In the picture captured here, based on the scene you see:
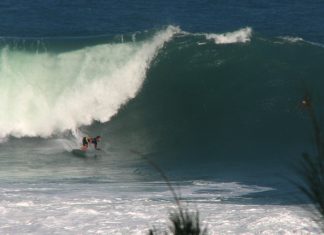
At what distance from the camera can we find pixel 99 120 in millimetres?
24734

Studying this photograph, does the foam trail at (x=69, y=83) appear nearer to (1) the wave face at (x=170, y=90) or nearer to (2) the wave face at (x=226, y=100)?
(1) the wave face at (x=170, y=90)

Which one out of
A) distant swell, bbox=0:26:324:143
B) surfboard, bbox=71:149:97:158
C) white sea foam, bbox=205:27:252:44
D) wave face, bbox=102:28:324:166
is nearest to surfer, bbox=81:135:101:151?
surfboard, bbox=71:149:97:158

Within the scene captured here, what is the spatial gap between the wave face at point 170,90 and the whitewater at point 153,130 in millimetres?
30

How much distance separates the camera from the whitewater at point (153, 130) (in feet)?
47.8

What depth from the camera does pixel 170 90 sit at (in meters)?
25.3

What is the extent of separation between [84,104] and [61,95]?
97 centimetres

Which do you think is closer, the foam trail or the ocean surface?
the ocean surface

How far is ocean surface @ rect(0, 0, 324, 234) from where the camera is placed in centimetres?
1534

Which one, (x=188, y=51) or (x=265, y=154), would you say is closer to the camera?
(x=265, y=154)

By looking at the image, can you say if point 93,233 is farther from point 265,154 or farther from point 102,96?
point 102,96

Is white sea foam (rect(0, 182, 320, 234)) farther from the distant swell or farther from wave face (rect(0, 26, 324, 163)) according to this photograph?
the distant swell

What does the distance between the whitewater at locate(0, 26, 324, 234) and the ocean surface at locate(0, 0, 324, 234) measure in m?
0.04

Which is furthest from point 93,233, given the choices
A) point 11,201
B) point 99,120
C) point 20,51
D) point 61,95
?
point 20,51

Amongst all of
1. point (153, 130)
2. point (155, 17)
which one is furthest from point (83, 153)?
point (155, 17)
